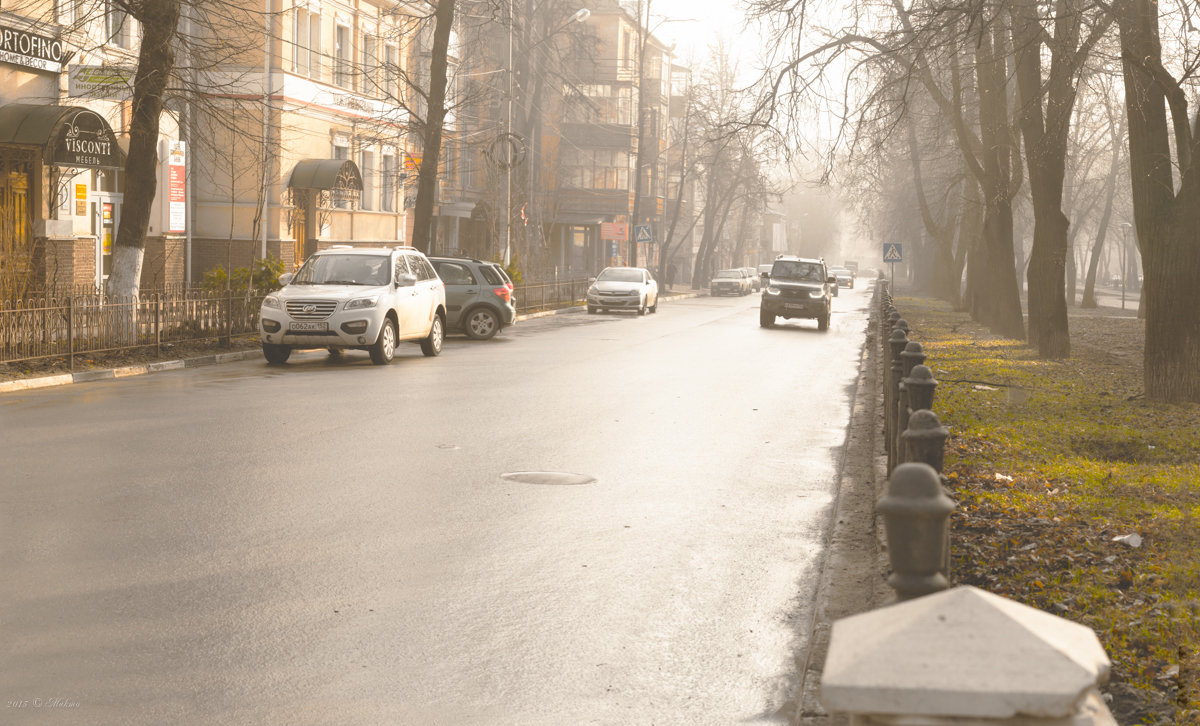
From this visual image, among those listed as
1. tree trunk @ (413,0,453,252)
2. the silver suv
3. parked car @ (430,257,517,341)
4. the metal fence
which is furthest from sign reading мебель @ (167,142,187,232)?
the silver suv

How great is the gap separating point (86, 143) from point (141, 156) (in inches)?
220

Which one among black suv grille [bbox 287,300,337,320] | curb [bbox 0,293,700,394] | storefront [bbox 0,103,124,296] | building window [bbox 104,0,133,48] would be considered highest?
building window [bbox 104,0,133,48]

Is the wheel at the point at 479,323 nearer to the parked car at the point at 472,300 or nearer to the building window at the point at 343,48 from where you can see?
the parked car at the point at 472,300

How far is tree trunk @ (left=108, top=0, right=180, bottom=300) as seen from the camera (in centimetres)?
2011

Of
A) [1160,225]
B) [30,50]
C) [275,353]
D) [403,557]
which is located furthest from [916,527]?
[30,50]

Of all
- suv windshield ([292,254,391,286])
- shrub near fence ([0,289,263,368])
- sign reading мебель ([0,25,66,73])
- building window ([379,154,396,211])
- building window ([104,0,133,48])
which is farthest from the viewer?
building window ([379,154,396,211])

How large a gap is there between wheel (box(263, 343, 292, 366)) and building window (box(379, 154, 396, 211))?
25.9m

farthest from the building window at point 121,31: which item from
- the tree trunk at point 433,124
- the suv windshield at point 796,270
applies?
the suv windshield at point 796,270

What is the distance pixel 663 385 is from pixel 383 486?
880cm

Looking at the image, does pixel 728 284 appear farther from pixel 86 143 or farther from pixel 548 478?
pixel 548 478

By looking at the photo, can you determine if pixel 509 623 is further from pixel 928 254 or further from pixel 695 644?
pixel 928 254

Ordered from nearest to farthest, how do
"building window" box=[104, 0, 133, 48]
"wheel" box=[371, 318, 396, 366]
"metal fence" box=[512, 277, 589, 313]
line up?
"wheel" box=[371, 318, 396, 366] → "building window" box=[104, 0, 133, 48] → "metal fence" box=[512, 277, 589, 313]

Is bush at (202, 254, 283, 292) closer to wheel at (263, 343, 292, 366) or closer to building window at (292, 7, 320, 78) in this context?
wheel at (263, 343, 292, 366)

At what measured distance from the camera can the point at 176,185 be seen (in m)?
31.5
